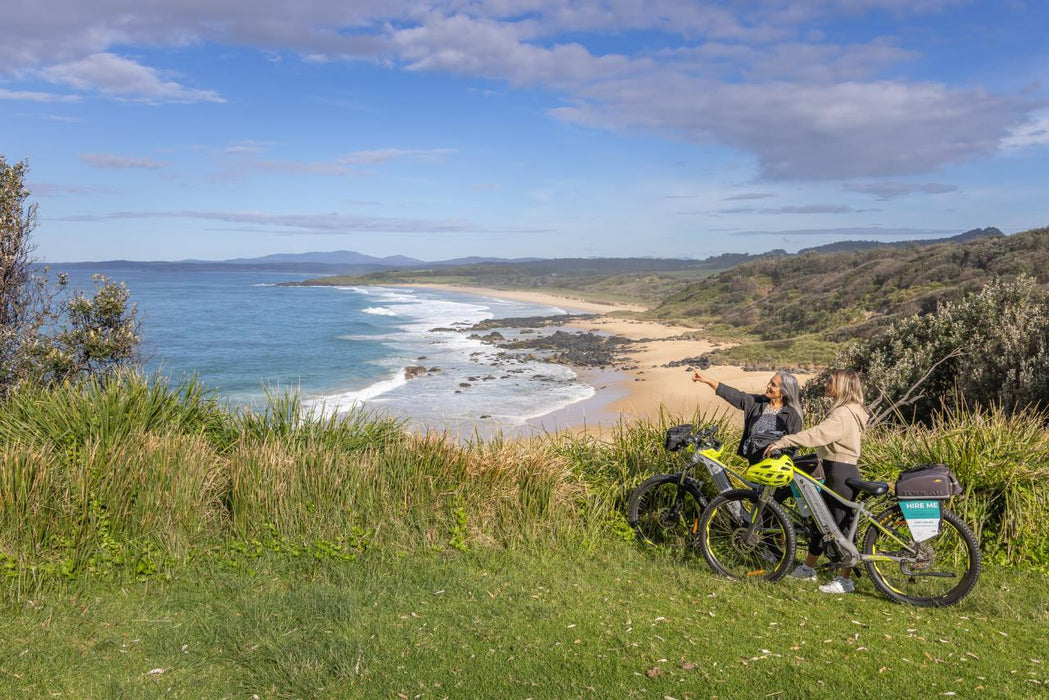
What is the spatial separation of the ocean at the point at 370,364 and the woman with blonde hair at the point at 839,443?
3.42 metres

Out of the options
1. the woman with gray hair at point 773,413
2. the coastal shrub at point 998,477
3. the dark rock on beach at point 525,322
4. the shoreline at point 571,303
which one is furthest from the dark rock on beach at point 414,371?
the shoreline at point 571,303

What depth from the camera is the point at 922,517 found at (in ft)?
17.6

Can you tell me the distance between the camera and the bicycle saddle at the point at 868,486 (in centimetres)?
545

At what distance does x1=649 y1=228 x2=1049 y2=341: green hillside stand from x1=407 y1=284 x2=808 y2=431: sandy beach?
6.19 m

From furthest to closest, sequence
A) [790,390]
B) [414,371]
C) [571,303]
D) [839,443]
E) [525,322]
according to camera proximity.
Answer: [571,303]
[525,322]
[414,371]
[790,390]
[839,443]

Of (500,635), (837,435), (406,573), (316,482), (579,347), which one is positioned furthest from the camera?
(579,347)

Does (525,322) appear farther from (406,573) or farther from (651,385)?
(406,573)

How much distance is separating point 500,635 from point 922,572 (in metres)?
3.12

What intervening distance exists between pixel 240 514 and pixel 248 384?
95.4 ft

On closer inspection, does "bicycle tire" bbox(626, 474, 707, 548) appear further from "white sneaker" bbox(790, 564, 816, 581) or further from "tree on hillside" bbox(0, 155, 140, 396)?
"tree on hillside" bbox(0, 155, 140, 396)

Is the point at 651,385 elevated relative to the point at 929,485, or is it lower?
lower

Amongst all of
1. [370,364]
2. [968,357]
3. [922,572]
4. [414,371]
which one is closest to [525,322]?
[370,364]

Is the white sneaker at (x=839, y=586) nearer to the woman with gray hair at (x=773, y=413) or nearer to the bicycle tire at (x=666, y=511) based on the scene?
the woman with gray hair at (x=773, y=413)

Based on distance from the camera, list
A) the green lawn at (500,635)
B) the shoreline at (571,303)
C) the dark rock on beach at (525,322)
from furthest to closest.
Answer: the shoreline at (571,303), the dark rock on beach at (525,322), the green lawn at (500,635)
